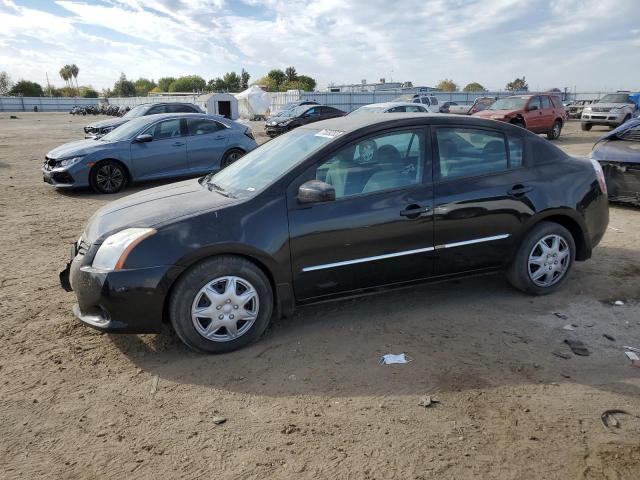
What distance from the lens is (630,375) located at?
3.36 metres

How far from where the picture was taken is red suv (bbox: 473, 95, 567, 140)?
18797 mm

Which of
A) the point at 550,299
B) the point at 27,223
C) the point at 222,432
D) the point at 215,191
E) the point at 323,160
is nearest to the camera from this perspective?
the point at 222,432

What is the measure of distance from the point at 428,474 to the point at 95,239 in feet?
9.03

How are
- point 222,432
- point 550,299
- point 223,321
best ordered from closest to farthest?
1. point 222,432
2. point 223,321
3. point 550,299

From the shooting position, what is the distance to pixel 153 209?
388 centimetres

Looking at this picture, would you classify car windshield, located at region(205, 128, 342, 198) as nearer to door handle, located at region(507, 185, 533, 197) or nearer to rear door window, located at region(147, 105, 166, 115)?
door handle, located at region(507, 185, 533, 197)

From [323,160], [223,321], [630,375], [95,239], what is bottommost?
[630,375]

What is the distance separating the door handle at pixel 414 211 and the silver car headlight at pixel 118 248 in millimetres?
1915

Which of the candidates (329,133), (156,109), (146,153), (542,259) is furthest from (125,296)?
(156,109)

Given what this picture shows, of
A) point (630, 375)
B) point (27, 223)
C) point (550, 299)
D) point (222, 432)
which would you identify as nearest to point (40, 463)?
point (222, 432)

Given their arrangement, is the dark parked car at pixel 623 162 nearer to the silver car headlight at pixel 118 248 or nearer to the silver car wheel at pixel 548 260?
the silver car wheel at pixel 548 260

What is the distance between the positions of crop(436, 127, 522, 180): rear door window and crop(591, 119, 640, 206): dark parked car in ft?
13.4

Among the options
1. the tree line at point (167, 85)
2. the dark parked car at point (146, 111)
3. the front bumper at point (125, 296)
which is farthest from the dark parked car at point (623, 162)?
the tree line at point (167, 85)

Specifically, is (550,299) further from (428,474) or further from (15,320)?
(15,320)
